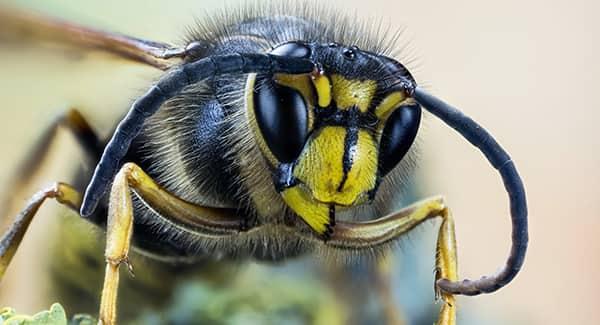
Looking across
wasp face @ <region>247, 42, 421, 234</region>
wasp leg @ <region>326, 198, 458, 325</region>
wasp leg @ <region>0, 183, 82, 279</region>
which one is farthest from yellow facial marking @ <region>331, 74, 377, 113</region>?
wasp leg @ <region>0, 183, 82, 279</region>

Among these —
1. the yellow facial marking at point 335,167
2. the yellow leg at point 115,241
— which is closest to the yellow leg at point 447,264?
the yellow facial marking at point 335,167

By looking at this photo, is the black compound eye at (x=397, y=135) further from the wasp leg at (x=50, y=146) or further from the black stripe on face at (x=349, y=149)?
the wasp leg at (x=50, y=146)

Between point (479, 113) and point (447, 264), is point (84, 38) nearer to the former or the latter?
Answer: point (447, 264)

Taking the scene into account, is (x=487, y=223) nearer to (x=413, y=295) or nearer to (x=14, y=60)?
(x=413, y=295)

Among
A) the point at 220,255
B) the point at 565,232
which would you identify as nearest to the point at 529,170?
the point at 565,232

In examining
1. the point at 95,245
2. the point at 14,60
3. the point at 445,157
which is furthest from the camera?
the point at 445,157

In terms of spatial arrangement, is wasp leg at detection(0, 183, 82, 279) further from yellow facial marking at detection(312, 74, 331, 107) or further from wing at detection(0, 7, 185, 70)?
yellow facial marking at detection(312, 74, 331, 107)
